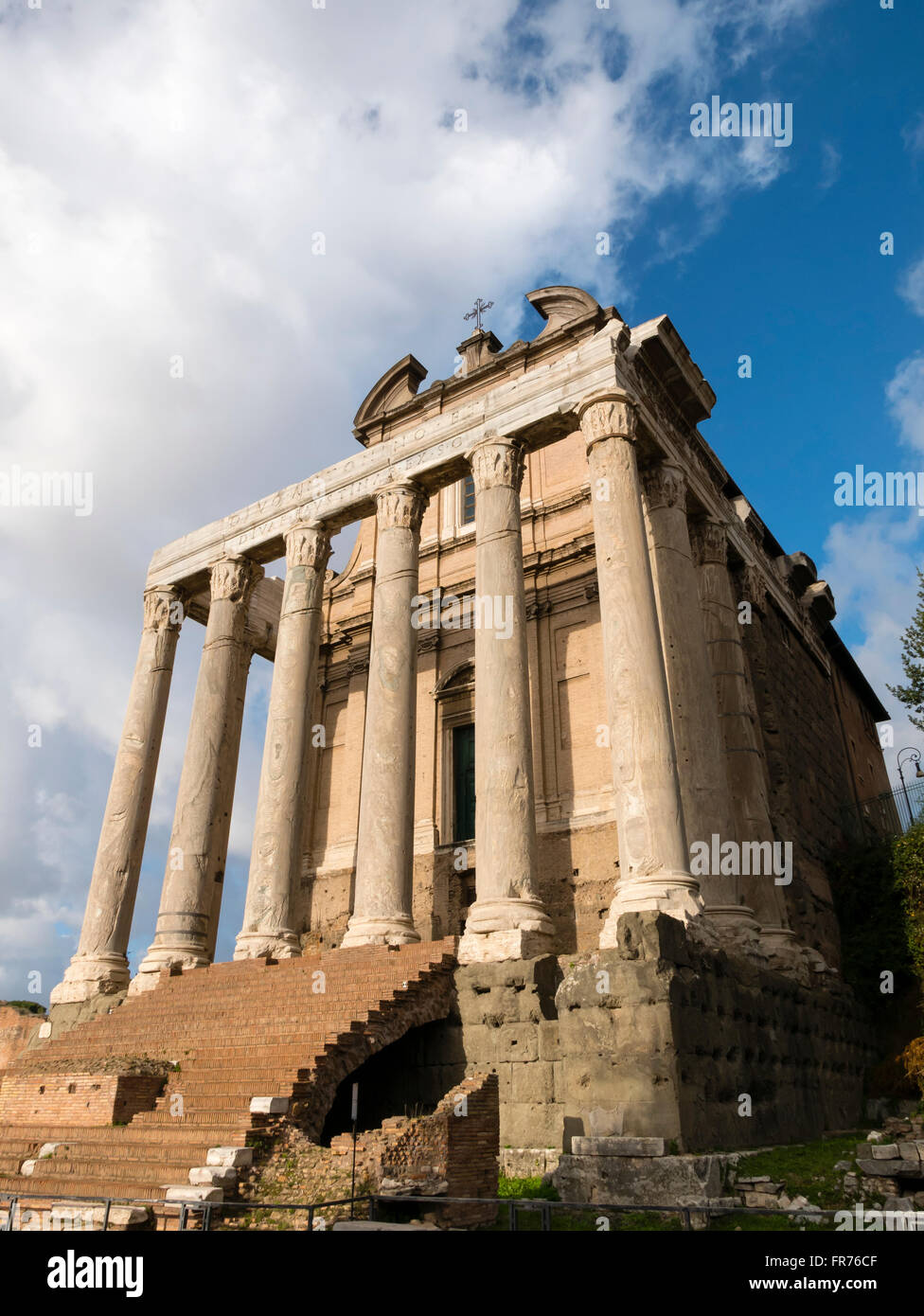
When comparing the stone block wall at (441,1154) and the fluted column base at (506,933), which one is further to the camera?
the fluted column base at (506,933)

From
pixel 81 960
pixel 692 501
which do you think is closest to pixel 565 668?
pixel 692 501

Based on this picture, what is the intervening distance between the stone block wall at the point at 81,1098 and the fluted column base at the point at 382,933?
365cm

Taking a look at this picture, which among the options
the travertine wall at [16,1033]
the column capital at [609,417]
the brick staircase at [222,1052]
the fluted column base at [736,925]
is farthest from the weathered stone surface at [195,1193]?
the column capital at [609,417]

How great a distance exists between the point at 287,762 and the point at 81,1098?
715 cm

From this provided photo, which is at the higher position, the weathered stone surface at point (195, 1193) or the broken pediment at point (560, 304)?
the broken pediment at point (560, 304)

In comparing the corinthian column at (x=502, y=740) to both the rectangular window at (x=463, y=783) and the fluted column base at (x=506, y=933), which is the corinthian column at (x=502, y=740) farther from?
the rectangular window at (x=463, y=783)

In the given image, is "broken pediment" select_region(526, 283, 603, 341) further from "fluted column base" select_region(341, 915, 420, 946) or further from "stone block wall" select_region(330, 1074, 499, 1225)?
"stone block wall" select_region(330, 1074, 499, 1225)

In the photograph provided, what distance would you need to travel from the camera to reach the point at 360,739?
79.5 ft

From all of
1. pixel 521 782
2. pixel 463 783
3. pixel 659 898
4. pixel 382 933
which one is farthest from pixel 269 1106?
pixel 463 783

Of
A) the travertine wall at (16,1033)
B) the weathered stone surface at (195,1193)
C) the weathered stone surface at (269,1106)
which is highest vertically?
the travertine wall at (16,1033)

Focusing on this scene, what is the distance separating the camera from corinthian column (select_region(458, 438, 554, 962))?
13.7 metres

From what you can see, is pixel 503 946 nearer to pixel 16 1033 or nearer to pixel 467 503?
pixel 16 1033

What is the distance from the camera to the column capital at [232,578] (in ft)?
71.3
